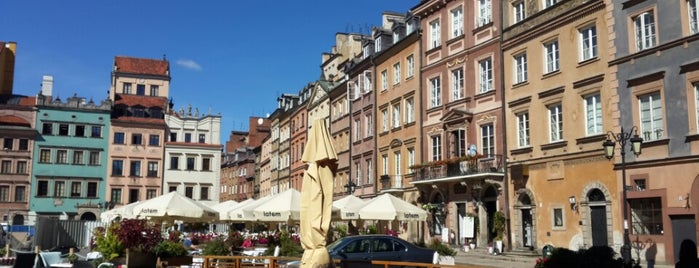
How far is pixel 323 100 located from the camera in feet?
177

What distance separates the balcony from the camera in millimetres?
29203

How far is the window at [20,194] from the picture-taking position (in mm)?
60656

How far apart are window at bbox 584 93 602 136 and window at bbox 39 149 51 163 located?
53.4 m

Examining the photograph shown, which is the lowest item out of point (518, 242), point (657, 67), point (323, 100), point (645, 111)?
point (518, 242)

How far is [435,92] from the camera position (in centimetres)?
3531

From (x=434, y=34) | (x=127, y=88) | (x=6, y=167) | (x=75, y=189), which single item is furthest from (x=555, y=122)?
(x=127, y=88)

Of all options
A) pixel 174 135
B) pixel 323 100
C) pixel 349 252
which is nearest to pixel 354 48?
pixel 323 100

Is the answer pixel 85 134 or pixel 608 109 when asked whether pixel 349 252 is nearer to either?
pixel 608 109

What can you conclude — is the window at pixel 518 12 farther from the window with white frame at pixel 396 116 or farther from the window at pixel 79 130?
the window at pixel 79 130

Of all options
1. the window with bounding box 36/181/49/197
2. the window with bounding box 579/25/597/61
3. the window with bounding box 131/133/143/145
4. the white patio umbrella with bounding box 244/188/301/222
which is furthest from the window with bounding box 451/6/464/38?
the window with bounding box 36/181/49/197

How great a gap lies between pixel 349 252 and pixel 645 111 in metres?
12.3

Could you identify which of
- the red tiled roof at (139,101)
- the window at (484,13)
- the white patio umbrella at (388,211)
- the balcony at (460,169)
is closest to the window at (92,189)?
the red tiled roof at (139,101)

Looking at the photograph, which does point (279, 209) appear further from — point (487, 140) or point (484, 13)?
point (484, 13)

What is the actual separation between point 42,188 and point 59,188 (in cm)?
149
